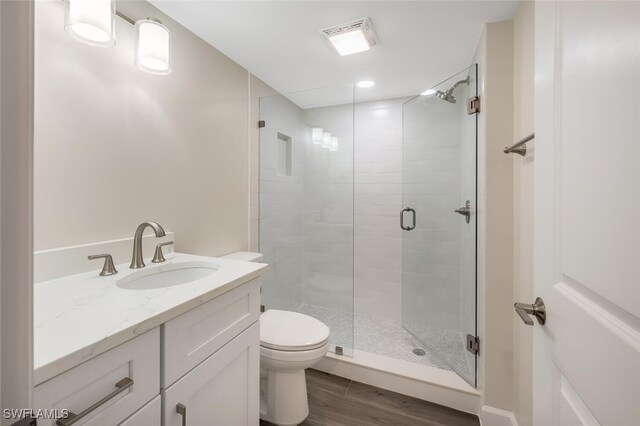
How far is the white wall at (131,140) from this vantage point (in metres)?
1.06

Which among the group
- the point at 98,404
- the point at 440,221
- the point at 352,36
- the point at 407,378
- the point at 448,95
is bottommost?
the point at 407,378

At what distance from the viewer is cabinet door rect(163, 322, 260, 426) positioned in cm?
83

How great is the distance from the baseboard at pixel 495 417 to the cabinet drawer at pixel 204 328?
55.9 inches

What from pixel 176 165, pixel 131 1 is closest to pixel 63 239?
pixel 176 165

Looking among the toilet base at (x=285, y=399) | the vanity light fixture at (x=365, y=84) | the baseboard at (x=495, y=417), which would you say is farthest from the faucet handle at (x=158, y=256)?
the vanity light fixture at (x=365, y=84)

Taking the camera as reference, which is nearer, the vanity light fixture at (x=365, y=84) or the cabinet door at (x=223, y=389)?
the cabinet door at (x=223, y=389)

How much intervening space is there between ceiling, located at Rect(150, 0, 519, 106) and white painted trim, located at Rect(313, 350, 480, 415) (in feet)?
7.10

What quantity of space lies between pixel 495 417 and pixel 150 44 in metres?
2.63

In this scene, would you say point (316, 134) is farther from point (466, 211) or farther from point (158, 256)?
point (158, 256)

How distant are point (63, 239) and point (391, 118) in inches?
105

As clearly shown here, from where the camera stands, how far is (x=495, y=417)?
1489 millimetres

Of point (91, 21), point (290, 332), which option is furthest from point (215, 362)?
point (91, 21)

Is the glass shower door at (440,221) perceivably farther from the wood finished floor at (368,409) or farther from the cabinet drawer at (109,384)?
the cabinet drawer at (109,384)

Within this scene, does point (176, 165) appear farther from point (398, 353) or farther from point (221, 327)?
point (398, 353)
